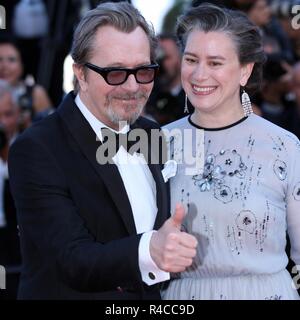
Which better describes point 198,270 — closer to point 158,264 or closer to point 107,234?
point 107,234

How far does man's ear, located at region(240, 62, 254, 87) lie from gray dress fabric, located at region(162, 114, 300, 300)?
0.25 m

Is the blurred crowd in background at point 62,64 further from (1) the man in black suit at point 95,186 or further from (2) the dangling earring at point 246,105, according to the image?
(1) the man in black suit at point 95,186

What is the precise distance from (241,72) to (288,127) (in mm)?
2060

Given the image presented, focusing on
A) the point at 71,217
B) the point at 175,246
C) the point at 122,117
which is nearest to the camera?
the point at 175,246

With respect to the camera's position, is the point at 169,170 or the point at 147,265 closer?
the point at 147,265

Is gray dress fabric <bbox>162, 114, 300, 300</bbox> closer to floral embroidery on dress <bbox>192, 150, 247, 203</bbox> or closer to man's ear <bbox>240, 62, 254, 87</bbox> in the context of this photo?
floral embroidery on dress <bbox>192, 150, 247, 203</bbox>

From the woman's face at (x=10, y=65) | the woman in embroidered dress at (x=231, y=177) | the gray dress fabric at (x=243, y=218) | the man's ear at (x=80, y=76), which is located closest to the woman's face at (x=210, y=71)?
the woman in embroidered dress at (x=231, y=177)

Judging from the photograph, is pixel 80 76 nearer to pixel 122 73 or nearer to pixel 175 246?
pixel 122 73

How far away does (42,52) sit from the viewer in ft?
21.5

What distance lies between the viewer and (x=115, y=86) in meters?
3.17

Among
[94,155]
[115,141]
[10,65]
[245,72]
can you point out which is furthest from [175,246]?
[10,65]

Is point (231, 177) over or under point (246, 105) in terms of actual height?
under

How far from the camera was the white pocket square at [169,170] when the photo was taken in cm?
348

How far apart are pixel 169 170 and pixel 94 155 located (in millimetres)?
479
